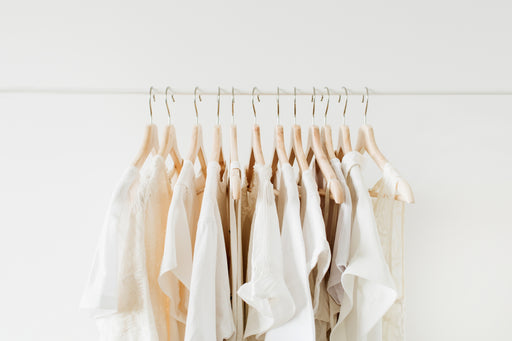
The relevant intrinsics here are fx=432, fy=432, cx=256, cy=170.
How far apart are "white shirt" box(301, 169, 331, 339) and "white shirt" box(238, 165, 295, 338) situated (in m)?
0.07

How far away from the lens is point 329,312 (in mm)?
904

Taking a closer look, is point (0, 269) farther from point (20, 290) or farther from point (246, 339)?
point (246, 339)

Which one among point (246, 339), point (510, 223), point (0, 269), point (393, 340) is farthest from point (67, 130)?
point (510, 223)

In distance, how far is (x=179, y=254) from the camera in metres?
0.81

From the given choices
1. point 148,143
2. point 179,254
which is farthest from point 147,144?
point 179,254

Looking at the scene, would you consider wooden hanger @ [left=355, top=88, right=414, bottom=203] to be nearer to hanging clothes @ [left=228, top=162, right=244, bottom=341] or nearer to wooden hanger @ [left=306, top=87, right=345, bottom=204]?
wooden hanger @ [left=306, top=87, right=345, bottom=204]

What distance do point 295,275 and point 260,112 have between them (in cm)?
68

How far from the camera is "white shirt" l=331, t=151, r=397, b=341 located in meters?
0.80

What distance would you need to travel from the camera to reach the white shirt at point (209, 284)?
0.74 m

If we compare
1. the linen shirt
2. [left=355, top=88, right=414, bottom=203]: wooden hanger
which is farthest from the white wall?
the linen shirt

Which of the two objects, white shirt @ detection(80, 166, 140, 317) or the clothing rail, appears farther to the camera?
the clothing rail

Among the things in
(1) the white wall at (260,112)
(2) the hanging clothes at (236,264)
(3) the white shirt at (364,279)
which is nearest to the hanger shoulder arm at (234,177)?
(2) the hanging clothes at (236,264)

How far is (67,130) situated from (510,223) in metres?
1.44

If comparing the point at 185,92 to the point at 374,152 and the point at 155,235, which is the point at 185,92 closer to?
the point at 155,235
